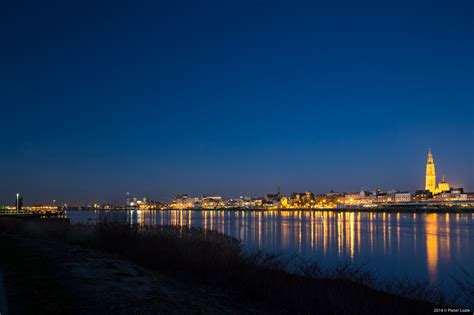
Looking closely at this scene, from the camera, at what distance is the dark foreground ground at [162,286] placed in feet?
31.0

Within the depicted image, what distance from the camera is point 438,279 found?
25297 mm

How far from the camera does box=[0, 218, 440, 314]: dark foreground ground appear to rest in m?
9.45

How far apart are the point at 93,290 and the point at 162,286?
204cm

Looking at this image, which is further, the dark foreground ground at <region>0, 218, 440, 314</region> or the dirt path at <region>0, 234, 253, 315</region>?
the dark foreground ground at <region>0, 218, 440, 314</region>

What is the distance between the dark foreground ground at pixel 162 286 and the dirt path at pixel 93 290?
0.06ft

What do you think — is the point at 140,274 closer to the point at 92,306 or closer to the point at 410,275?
the point at 92,306

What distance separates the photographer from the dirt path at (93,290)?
886 cm

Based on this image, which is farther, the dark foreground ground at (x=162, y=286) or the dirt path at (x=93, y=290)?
the dark foreground ground at (x=162, y=286)

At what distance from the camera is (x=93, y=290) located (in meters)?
10.5

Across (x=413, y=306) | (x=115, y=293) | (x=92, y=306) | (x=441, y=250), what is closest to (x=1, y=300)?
(x=92, y=306)

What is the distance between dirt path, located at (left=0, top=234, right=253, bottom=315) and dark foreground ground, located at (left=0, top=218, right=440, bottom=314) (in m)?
0.02

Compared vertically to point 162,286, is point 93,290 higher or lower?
higher

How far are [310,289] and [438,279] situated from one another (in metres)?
14.0

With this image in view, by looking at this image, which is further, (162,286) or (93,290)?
(162,286)
